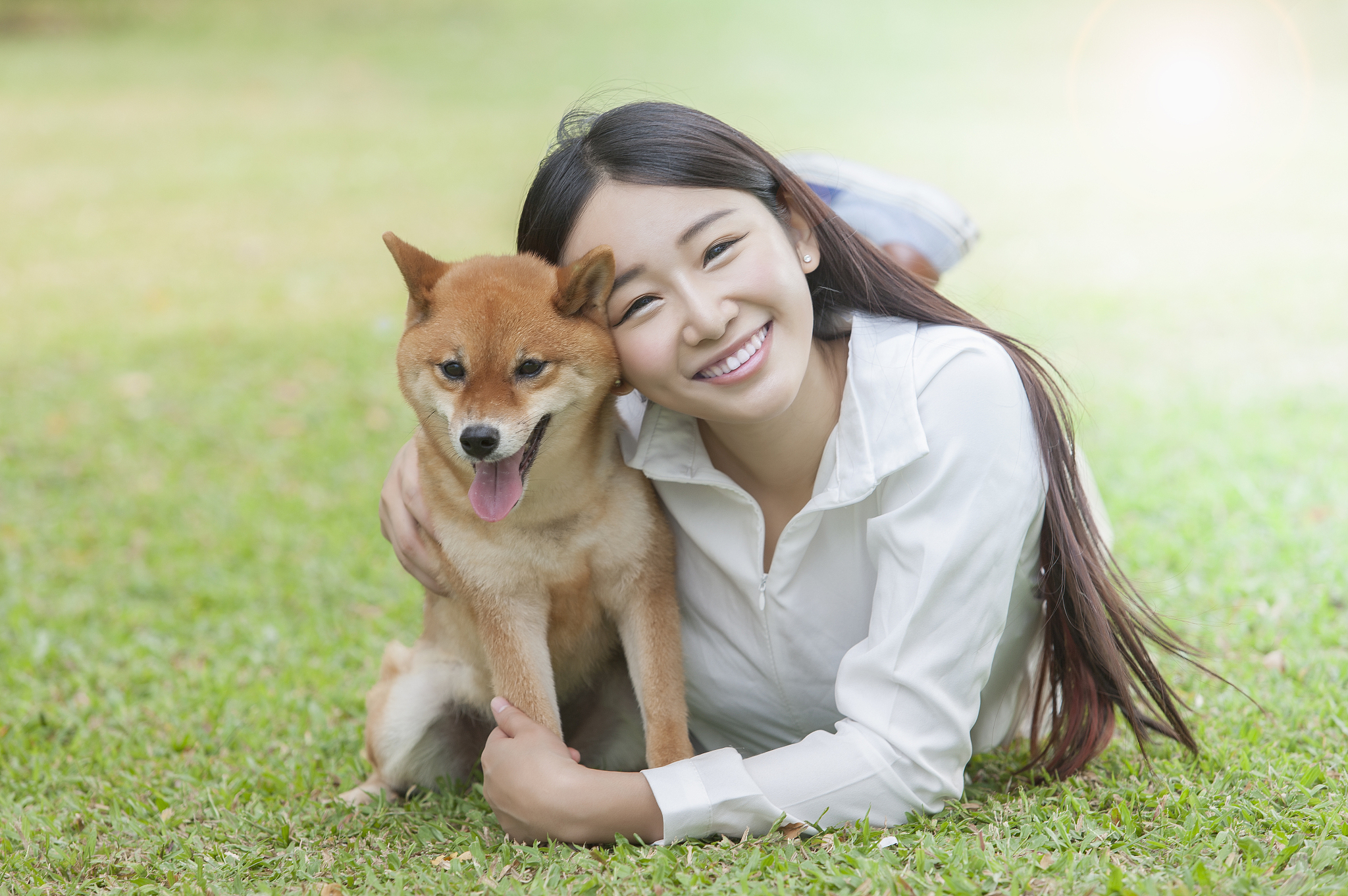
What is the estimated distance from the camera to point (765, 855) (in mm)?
2549

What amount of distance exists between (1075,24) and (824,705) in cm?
1989

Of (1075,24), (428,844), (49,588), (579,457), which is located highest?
(1075,24)

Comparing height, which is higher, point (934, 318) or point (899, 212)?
point (899, 212)

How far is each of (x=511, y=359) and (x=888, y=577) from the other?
1081 mm

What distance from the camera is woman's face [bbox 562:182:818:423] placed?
8.68 ft

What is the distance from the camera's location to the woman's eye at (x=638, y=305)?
108 inches

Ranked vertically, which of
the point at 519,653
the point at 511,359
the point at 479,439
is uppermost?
the point at 511,359

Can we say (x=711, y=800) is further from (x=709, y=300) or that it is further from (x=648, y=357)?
(x=709, y=300)

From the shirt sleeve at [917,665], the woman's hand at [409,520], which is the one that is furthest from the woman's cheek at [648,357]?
the woman's hand at [409,520]

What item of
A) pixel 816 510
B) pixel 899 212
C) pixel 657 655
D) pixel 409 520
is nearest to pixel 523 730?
pixel 657 655

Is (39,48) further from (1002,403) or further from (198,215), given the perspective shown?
(1002,403)

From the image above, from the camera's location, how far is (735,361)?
8.71 feet

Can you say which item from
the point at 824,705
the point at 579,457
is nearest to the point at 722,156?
the point at 579,457

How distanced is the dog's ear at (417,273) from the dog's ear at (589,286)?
0.37m
